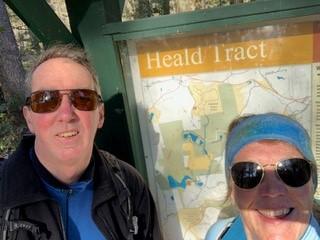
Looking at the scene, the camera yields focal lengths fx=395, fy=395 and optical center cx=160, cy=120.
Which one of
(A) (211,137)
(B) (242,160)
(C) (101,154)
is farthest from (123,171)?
(B) (242,160)

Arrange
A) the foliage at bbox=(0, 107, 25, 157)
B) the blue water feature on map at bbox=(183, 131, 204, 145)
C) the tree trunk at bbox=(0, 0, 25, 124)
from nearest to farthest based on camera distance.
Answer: the blue water feature on map at bbox=(183, 131, 204, 145)
the tree trunk at bbox=(0, 0, 25, 124)
the foliage at bbox=(0, 107, 25, 157)

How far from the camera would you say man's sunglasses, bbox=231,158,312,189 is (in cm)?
144

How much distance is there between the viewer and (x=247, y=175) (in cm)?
149

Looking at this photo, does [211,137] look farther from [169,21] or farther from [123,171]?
[169,21]

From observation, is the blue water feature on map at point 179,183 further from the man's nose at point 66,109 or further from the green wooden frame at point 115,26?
the man's nose at point 66,109

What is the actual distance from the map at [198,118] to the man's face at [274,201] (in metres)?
0.53

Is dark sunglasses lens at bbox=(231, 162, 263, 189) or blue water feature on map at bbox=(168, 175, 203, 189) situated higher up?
dark sunglasses lens at bbox=(231, 162, 263, 189)

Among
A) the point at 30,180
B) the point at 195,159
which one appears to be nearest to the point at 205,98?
the point at 195,159

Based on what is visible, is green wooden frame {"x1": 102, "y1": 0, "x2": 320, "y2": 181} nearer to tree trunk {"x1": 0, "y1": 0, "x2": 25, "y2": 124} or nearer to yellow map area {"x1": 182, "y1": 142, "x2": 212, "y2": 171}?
yellow map area {"x1": 182, "y1": 142, "x2": 212, "y2": 171}

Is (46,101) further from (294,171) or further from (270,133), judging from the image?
(294,171)

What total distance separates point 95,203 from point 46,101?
0.54 meters

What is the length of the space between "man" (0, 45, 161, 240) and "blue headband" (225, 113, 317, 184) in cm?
68

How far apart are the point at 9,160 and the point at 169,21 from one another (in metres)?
1.03

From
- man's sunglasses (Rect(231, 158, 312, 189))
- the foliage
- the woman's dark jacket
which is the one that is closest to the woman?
man's sunglasses (Rect(231, 158, 312, 189))
